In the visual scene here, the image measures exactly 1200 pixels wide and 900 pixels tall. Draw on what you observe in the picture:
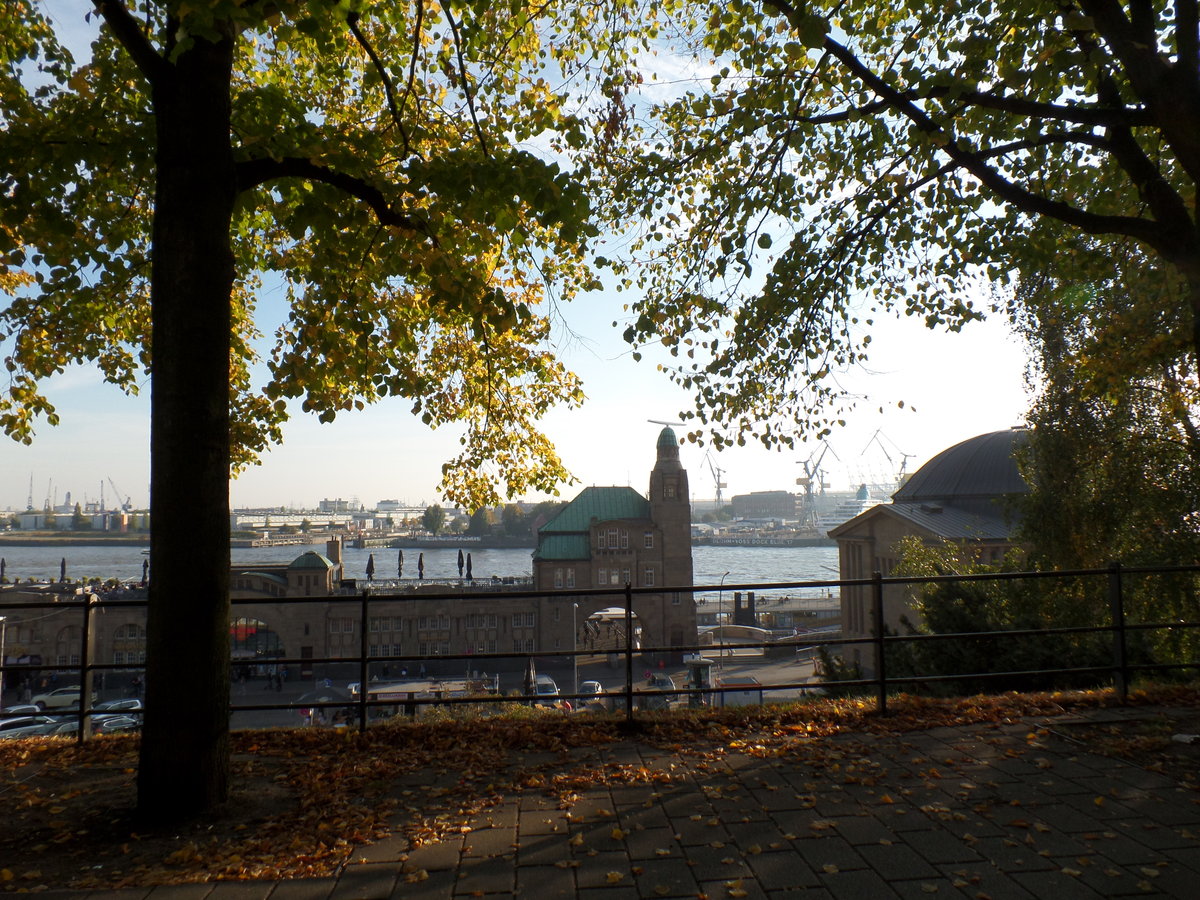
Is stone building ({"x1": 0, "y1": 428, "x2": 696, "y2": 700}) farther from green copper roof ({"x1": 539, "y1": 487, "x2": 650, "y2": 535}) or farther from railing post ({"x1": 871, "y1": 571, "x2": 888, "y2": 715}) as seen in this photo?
railing post ({"x1": 871, "y1": 571, "x2": 888, "y2": 715})

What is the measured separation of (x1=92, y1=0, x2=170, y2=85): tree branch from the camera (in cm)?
440

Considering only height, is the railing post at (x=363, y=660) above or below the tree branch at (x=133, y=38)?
below

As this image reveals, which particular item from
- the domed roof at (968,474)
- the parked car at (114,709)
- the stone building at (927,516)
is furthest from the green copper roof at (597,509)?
the parked car at (114,709)

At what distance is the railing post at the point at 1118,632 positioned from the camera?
6406 mm

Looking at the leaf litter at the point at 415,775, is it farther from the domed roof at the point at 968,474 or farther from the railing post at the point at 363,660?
the domed roof at the point at 968,474

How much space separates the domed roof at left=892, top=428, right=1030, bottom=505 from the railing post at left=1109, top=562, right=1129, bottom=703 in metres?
44.7

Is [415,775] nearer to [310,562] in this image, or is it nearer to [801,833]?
[801,833]

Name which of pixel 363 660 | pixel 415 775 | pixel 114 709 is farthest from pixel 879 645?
pixel 114 709

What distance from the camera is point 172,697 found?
4273mm

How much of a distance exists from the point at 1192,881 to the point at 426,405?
291 inches

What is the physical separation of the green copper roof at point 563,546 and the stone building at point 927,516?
21260 millimetres

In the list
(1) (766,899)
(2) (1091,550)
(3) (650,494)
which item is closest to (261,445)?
(1) (766,899)

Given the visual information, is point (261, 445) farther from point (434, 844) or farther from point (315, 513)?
point (315, 513)

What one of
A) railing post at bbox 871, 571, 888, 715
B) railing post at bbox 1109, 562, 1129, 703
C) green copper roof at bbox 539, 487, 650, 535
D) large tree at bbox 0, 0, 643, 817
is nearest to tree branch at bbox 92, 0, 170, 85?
large tree at bbox 0, 0, 643, 817
